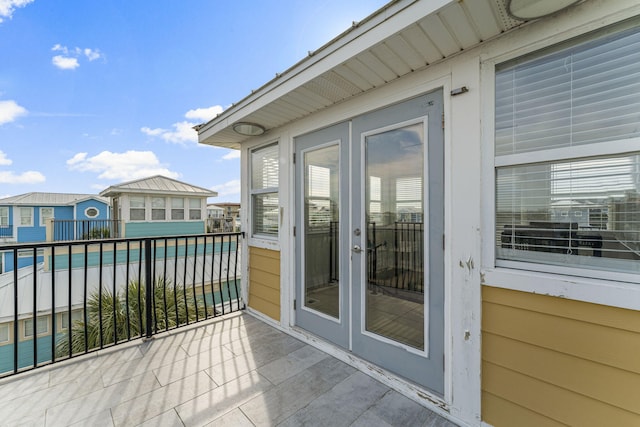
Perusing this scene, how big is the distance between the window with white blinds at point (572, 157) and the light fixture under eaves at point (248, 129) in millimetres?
2216

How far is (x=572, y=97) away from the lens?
1269 mm

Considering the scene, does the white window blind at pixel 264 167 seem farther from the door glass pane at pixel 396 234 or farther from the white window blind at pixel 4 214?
the white window blind at pixel 4 214

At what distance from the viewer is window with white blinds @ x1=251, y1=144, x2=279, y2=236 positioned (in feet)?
9.94

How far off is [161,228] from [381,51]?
11.9 m

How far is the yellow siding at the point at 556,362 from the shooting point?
1.12 m

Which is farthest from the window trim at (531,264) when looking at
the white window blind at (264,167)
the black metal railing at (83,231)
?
the black metal railing at (83,231)

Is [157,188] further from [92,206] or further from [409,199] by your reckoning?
[409,199]

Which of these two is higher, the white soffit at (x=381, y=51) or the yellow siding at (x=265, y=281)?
the white soffit at (x=381, y=51)

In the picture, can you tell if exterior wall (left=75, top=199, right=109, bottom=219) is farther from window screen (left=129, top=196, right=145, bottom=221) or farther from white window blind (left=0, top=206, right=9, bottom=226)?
window screen (left=129, top=196, right=145, bottom=221)

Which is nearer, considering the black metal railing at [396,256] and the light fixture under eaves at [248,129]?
the black metal railing at [396,256]

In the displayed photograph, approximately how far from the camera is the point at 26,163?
16.7 m

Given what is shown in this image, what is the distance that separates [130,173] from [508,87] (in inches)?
1054

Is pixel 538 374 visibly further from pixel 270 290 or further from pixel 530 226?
pixel 270 290

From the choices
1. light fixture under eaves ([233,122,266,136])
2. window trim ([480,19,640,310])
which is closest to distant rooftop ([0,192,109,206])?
light fixture under eaves ([233,122,266,136])
